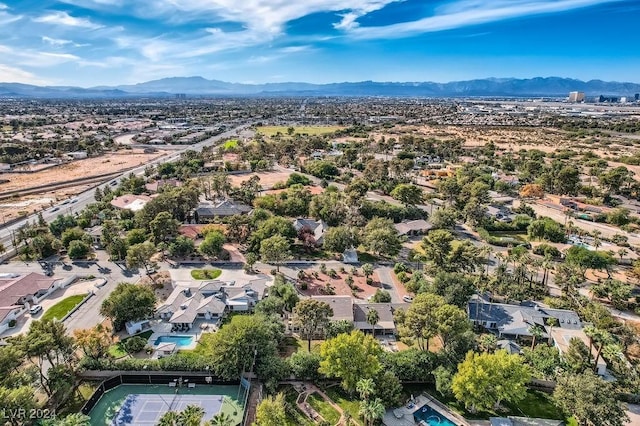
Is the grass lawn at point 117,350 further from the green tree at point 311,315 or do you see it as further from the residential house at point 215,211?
the residential house at point 215,211

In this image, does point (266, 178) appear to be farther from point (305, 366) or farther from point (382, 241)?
point (305, 366)

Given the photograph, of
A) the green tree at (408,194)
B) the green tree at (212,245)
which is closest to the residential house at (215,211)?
the green tree at (212,245)

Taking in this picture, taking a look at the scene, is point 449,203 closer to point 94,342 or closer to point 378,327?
point 378,327

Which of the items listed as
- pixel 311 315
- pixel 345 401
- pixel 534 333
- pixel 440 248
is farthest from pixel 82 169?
pixel 534 333

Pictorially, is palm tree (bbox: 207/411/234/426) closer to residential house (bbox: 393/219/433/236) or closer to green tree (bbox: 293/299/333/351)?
green tree (bbox: 293/299/333/351)

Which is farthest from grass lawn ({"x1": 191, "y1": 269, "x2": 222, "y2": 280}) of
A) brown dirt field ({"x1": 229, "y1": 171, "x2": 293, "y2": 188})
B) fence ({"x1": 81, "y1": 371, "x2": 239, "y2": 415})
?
brown dirt field ({"x1": 229, "y1": 171, "x2": 293, "y2": 188})

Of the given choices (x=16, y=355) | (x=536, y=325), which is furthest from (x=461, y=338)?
(x=16, y=355)
